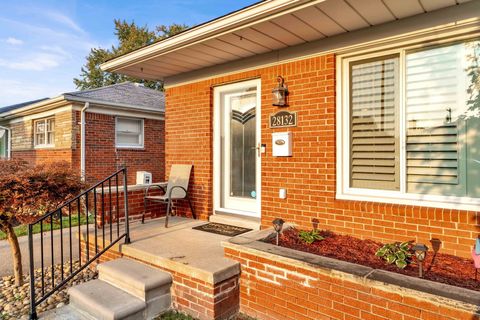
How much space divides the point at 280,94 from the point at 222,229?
2.01m

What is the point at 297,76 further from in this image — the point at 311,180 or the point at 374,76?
the point at 311,180

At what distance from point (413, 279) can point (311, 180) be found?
5.82ft

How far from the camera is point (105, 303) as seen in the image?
2.83 m

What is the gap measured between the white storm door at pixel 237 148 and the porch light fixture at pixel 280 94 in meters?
0.45

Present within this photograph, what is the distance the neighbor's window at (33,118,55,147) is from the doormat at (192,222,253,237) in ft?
24.8

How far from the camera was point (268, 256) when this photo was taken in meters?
2.88

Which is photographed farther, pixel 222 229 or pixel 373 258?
pixel 222 229

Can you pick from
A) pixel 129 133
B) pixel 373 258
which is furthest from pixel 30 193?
pixel 129 133

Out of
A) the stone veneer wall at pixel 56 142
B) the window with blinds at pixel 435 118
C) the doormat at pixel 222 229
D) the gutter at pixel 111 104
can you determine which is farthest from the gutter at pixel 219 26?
the stone veneer wall at pixel 56 142

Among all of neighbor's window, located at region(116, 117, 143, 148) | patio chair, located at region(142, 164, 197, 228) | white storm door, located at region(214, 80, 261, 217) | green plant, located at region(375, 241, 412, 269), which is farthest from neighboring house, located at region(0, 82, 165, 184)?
green plant, located at region(375, 241, 412, 269)

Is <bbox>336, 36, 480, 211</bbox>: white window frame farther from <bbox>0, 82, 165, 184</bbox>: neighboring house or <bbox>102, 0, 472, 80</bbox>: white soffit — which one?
<bbox>0, 82, 165, 184</bbox>: neighboring house

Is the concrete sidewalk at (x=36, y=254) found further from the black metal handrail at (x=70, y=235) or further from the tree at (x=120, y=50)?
the tree at (x=120, y=50)

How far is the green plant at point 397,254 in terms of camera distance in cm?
269

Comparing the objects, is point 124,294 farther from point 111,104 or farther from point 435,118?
point 111,104
